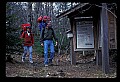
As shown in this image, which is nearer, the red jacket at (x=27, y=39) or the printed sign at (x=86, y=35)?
the printed sign at (x=86, y=35)

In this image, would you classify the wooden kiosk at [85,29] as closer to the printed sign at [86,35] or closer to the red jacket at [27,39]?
the printed sign at [86,35]

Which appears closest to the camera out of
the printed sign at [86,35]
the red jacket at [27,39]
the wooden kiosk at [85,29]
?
the wooden kiosk at [85,29]

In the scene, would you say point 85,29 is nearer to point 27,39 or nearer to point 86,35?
point 86,35

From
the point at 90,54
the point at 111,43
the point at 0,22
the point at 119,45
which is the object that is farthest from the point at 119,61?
the point at 90,54

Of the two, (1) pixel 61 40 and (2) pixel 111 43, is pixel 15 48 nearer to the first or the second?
(2) pixel 111 43

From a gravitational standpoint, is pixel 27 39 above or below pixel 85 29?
below

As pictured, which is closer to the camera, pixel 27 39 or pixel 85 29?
pixel 85 29

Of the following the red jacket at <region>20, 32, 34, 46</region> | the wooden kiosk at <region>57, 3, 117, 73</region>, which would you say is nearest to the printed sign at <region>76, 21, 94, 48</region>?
the wooden kiosk at <region>57, 3, 117, 73</region>

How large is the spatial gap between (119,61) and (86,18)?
862 centimetres

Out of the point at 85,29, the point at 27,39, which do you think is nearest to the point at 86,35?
the point at 85,29

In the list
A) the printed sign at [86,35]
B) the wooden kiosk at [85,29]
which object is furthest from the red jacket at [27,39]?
the printed sign at [86,35]

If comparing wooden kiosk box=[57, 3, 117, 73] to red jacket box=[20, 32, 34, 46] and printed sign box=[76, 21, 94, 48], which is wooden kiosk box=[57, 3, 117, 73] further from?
red jacket box=[20, 32, 34, 46]

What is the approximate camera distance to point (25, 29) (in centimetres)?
1131

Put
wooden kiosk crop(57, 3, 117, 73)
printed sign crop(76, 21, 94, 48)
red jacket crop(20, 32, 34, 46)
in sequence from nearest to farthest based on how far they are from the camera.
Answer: wooden kiosk crop(57, 3, 117, 73), printed sign crop(76, 21, 94, 48), red jacket crop(20, 32, 34, 46)
